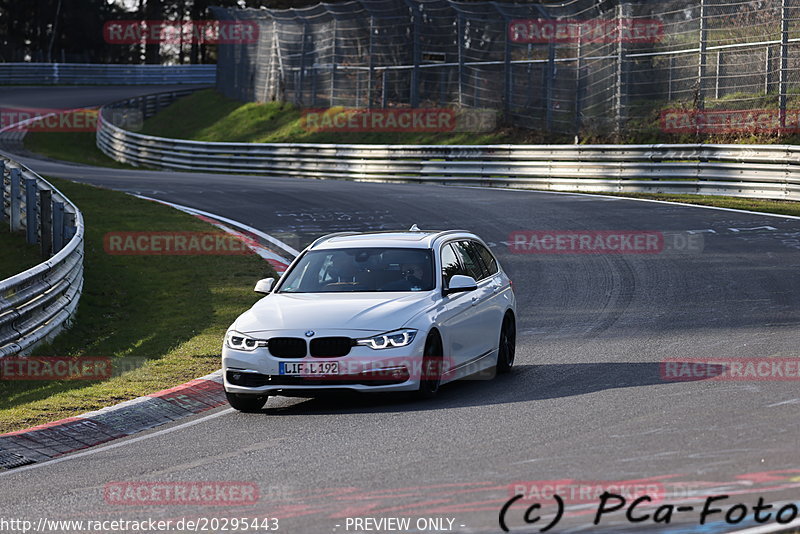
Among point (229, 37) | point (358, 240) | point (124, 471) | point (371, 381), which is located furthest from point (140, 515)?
point (229, 37)

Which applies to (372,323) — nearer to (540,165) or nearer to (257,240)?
(257,240)

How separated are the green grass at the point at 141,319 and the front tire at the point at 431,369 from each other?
260cm

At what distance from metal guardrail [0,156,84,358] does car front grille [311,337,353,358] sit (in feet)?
14.4

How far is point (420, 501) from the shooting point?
23.4 feet

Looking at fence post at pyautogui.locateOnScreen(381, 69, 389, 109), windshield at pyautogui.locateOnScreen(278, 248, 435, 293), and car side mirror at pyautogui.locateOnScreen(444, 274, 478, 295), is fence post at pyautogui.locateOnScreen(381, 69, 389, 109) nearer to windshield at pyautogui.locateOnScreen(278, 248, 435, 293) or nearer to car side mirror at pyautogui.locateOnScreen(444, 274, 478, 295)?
windshield at pyautogui.locateOnScreen(278, 248, 435, 293)

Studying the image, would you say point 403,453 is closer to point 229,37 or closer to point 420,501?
point 420,501

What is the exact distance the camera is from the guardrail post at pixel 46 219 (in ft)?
64.8

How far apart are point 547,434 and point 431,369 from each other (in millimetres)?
2045

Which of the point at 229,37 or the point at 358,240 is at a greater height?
the point at 229,37

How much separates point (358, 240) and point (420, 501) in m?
5.37

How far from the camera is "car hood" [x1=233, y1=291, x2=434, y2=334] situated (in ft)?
34.4

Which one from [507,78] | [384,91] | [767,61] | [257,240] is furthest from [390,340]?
[384,91]

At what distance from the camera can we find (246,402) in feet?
35.1

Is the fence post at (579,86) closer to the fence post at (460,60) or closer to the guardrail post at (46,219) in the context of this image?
the fence post at (460,60)
